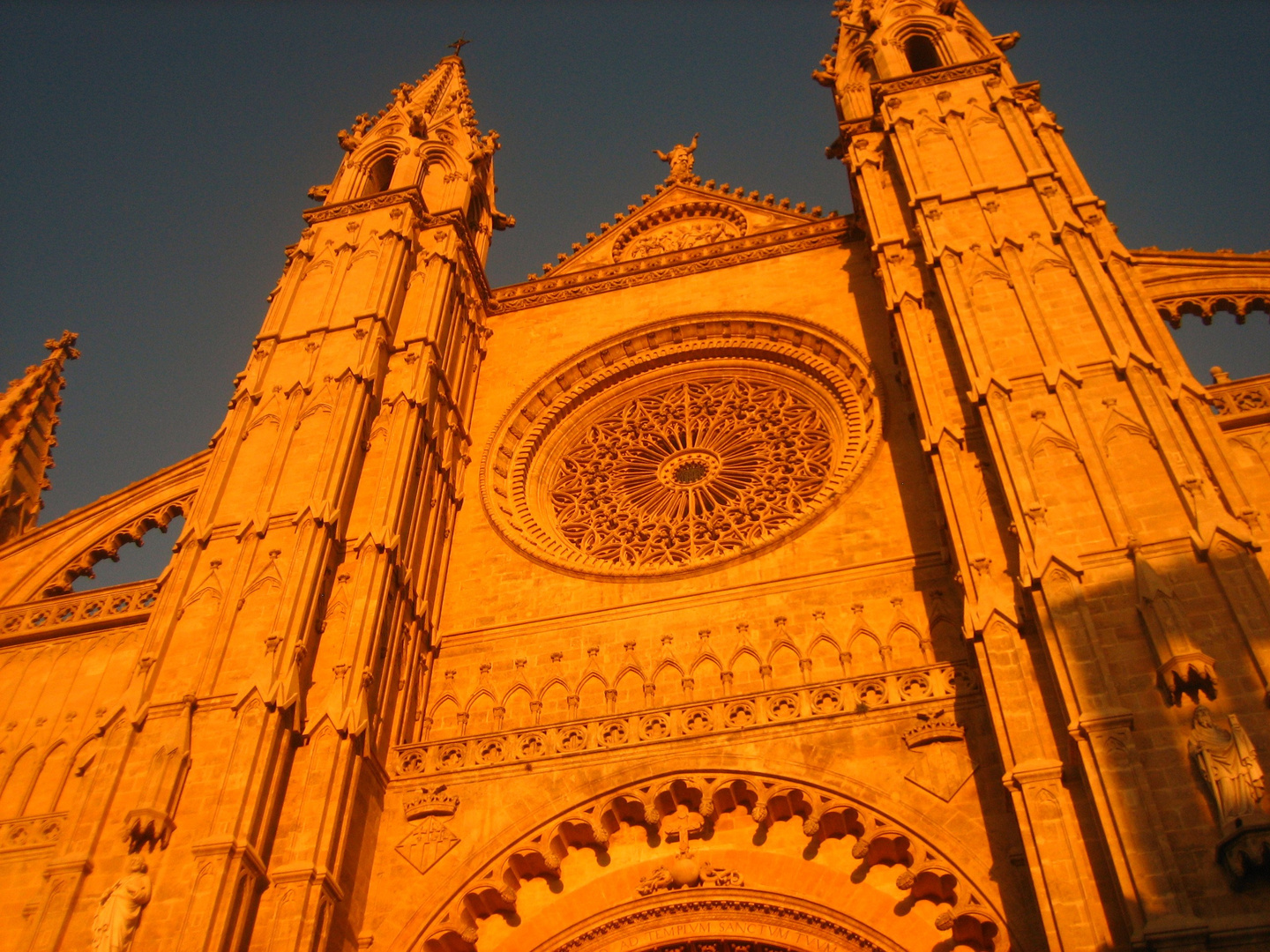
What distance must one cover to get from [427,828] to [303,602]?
273 cm

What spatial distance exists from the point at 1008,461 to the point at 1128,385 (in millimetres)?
1543

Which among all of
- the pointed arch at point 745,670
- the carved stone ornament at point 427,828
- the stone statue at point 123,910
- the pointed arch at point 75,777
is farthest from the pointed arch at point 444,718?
the stone statue at point 123,910

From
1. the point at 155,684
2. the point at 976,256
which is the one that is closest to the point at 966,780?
the point at 976,256

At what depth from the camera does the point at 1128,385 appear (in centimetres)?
1266

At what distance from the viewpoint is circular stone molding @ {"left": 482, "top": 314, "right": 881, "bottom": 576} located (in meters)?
16.4

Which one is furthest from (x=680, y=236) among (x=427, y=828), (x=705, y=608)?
(x=427, y=828)

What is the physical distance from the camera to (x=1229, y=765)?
9.15 meters

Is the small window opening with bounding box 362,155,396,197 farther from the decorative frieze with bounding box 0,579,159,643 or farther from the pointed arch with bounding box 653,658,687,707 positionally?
the pointed arch with bounding box 653,658,687,707

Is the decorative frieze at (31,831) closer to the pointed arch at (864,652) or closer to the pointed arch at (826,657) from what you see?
the pointed arch at (826,657)

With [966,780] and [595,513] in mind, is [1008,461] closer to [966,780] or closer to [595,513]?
[966,780]

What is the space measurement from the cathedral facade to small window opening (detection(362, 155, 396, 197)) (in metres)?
2.37

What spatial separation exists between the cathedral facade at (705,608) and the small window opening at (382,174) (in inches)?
93.3

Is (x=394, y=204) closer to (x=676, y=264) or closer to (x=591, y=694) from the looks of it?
(x=676, y=264)

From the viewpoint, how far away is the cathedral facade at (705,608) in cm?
1053
